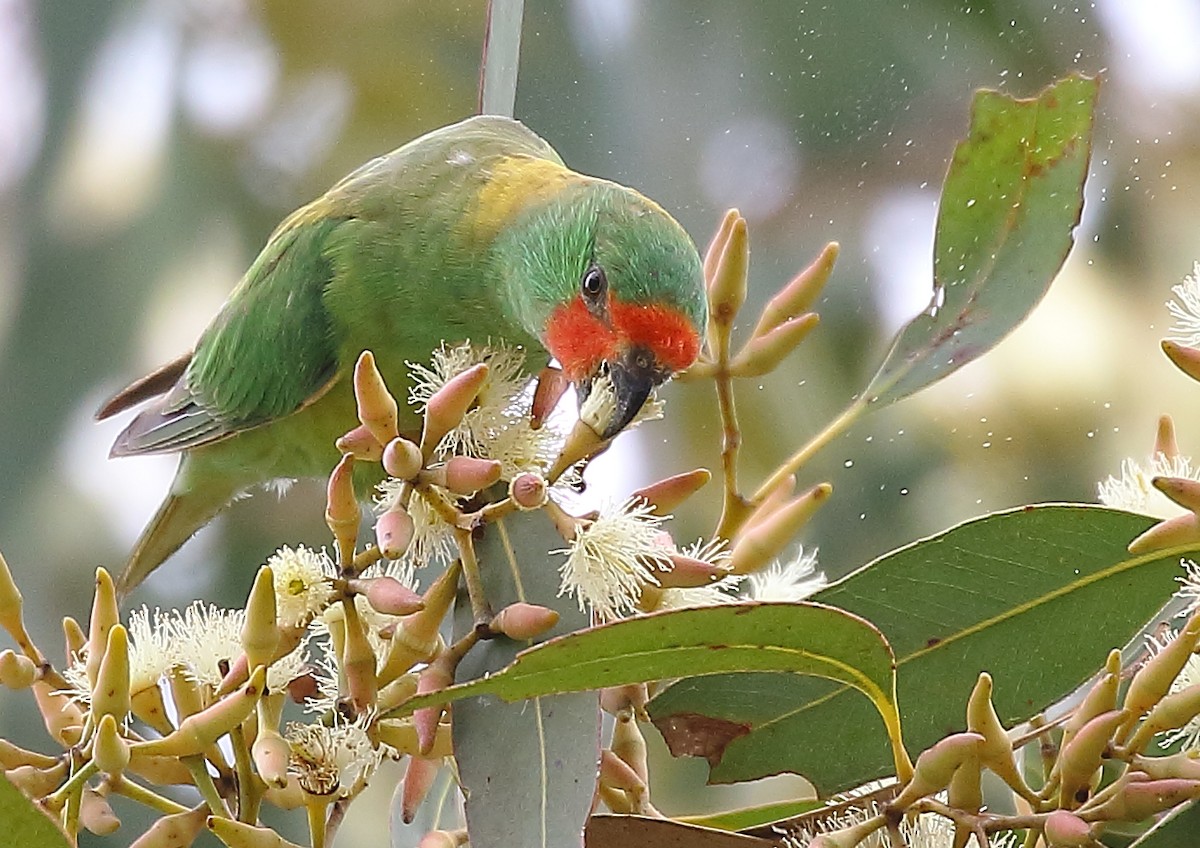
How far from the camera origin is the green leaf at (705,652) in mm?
638

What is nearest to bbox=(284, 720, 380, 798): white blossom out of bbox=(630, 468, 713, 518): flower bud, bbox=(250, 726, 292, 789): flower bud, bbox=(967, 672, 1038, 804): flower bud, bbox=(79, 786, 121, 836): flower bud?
bbox=(250, 726, 292, 789): flower bud

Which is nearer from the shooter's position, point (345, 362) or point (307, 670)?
point (307, 670)

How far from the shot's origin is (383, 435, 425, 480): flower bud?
71 centimetres

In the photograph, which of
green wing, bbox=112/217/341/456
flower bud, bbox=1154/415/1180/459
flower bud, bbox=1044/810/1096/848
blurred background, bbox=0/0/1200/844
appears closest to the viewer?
flower bud, bbox=1044/810/1096/848

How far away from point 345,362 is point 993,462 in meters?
0.89

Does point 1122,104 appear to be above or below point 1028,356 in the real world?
above

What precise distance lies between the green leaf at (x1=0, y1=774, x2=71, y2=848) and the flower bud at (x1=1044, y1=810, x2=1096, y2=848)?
47cm

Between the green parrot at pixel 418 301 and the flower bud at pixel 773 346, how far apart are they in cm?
11

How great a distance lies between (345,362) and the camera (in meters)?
1.41

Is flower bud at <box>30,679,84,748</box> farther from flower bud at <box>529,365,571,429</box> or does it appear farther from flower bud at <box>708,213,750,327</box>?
flower bud at <box>708,213,750,327</box>

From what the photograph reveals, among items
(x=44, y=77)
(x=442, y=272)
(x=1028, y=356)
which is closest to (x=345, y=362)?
(x=442, y=272)

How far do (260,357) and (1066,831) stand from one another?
1.08m

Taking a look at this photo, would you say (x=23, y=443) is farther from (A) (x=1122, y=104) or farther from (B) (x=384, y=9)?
(A) (x=1122, y=104)

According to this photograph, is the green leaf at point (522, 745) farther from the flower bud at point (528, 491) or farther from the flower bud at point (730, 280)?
the flower bud at point (730, 280)
